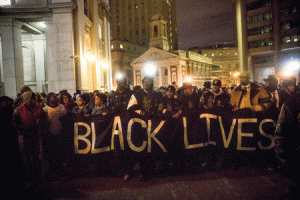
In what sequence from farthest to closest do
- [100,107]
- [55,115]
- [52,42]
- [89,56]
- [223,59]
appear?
1. [223,59]
2. [89,56]
3. [52,42]
4. [100,107]
5. [55,115]

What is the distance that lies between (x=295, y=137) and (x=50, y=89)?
54.5 ft

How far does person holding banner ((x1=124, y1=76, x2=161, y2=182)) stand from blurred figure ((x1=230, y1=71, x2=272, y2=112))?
6.91 ft

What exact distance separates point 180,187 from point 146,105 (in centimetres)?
193

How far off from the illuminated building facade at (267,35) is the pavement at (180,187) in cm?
4400

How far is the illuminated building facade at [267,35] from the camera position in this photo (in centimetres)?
4334

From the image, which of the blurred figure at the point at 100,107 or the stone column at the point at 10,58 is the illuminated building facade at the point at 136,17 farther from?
the blurred figure at the point at 100,107

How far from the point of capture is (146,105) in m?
4.98

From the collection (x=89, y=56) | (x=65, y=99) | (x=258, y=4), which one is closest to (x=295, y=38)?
(x=258, y=4)

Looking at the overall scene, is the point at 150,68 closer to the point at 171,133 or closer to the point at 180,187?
the point at 171,133

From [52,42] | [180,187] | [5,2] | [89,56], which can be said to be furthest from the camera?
[89,56]

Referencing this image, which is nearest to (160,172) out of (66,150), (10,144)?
(66,150)

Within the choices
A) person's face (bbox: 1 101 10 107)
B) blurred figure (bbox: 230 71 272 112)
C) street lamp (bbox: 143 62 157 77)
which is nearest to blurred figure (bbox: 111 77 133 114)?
person's face (bbox: 1 101 10 107)

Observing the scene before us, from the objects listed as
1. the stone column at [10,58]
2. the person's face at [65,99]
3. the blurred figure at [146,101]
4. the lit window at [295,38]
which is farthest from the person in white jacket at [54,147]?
the lit window at [295,38]

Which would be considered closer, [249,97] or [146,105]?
[146,105]
